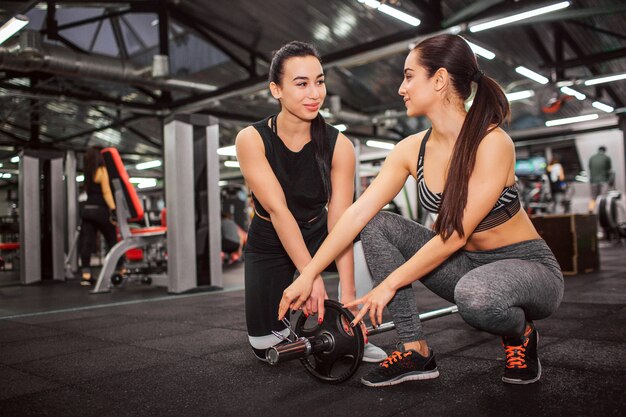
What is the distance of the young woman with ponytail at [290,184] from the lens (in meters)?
1.77

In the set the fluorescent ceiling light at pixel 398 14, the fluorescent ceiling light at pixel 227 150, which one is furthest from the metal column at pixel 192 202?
the fluorescent ceiling light at pixel 227 150

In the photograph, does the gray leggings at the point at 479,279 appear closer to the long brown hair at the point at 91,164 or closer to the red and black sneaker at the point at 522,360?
the red and black sneaker at the point at 522,360

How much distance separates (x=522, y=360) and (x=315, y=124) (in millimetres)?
1037

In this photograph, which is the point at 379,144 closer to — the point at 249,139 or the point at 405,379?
the point at 249,139

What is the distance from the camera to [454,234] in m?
1.44

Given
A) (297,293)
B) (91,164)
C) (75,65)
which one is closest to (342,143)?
(297,293)

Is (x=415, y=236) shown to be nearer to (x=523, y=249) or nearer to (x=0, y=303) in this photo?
(x=523, y=249)

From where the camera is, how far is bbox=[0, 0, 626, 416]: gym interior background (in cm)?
162

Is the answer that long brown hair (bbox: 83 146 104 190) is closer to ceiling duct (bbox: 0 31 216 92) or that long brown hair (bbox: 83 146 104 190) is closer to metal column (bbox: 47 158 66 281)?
ceiling duct (bbox: 0 31 216 92)

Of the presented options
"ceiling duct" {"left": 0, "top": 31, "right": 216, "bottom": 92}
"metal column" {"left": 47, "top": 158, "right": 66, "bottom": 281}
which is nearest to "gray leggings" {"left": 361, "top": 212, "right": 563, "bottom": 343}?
"ceiling duct" {"left": 0, "top": 31, "right": 216, "bottom": 92}

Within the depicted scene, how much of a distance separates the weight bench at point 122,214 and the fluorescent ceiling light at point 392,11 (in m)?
2.85

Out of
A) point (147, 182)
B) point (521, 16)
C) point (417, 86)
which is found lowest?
point (417, 86)

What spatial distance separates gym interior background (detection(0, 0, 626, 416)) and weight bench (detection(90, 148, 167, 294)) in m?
0.04

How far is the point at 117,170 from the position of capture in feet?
16.4
